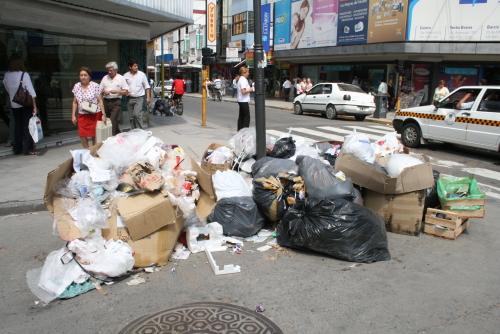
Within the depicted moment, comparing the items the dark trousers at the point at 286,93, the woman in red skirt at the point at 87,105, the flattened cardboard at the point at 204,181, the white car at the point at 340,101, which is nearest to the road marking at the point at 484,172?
the flattened cardboard at the point at 204,181

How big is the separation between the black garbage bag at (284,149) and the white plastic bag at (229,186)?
1.07 m

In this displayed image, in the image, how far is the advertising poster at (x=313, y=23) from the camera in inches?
1057

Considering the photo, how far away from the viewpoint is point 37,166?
808 centimetres

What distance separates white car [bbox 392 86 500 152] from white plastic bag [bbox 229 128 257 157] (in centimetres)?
576

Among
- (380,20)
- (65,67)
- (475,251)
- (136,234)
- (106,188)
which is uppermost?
(380,20)

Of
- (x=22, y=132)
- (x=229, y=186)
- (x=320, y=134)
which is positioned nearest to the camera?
(x=229, y=186)

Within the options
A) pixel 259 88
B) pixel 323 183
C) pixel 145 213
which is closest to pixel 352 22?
pixel 259 88

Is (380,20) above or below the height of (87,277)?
above

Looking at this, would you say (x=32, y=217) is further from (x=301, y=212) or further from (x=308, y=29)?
(x=308, y=29)

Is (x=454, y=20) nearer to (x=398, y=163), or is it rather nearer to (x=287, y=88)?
(x=287, y=88)

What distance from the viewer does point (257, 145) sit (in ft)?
22.2

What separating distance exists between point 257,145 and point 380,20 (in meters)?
18.7

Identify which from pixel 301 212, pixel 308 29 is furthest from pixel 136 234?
pixel 308 29

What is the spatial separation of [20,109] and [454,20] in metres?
18.6
